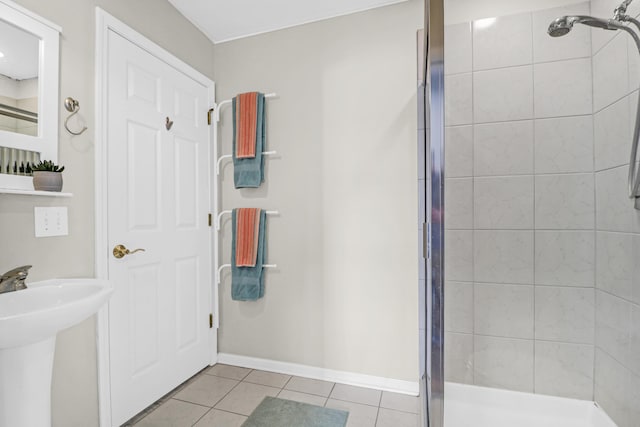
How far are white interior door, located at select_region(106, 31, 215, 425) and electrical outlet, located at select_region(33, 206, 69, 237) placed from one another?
0.21 meters

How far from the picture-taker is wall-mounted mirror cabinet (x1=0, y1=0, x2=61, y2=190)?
46.2 inches

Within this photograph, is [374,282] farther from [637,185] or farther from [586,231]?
[637,185]

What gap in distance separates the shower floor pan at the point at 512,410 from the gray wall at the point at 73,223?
5.23ft

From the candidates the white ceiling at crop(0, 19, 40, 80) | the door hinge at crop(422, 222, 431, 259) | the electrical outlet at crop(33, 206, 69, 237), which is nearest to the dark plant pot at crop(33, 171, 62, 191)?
the electrical outlet at crop(33, 206, 69, 237)

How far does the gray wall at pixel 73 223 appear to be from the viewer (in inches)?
50.2

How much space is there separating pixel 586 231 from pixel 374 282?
1213 millimetres

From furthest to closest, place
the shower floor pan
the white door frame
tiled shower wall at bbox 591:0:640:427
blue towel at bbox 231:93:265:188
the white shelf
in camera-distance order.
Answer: blue towel at bbox 231:93:265:188
the white door frame
the white shelf
the shower floor pan
tiled shower wall at bbox 591:0:640:427

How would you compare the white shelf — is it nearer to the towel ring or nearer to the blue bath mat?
the towel ring

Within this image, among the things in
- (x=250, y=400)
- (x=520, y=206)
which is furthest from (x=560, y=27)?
(x=250, y=400)

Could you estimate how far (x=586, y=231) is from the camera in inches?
38.2

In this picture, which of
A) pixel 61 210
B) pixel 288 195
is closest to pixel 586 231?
pixel 288 195

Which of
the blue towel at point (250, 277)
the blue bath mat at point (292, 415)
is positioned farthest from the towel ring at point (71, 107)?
the blue bath mat at point (292, 415)

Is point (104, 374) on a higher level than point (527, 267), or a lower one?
lower

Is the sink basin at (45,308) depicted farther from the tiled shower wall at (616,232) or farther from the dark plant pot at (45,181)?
the tiled shower wall at (616,232)
